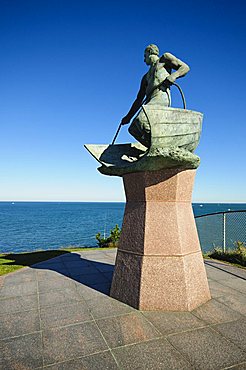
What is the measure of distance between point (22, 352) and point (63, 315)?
3.60ft

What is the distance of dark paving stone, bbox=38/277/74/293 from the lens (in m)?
5.55

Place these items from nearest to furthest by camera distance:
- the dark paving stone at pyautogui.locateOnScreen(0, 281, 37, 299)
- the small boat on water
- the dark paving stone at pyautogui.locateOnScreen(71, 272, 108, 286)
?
1. the small boat on water
2. the dark paving stone at pyautogui.locateOnScreen(0, 281, 37, 299)
3. the dark paving stone at pyautogui.locateOnScreen(71, 272, 108, 286)

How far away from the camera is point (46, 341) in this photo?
3.39 m

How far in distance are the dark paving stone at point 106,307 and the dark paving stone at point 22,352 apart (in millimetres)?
1073

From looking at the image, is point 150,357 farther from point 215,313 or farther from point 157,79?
point 157,79

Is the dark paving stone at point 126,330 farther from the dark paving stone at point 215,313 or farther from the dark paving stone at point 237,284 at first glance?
the dark paving stone at point 237,284

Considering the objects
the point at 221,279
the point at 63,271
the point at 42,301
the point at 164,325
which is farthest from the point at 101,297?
the point at 221,279

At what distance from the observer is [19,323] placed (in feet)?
12.8

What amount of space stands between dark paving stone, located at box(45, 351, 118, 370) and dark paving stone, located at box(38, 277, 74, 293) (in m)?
2.69

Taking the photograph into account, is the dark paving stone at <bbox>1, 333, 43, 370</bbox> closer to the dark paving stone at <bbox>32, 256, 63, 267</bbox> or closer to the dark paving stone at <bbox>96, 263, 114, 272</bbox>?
the dark paving stone at <bbox>96, 263, 114, 272</bbox>

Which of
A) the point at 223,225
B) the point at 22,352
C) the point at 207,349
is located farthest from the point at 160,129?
the point at 223,225

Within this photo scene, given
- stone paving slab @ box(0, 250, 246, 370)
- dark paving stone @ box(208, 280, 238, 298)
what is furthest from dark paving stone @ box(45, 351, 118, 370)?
dark paving stone @ box(208, 280, 238, 298)

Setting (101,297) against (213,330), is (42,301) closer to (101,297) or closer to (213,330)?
(101,297)

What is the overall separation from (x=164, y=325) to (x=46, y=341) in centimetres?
176
